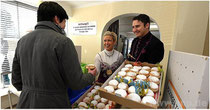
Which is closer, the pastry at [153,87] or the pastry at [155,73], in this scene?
the pastry at [153,87]

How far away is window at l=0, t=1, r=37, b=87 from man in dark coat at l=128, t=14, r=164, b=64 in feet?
7.06

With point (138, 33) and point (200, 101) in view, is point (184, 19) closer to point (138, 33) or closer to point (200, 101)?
point (138, 33)

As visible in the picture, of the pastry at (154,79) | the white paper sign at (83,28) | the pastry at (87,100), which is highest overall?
the white paper sign at (83,28)

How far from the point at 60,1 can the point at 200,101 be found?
10.5 ft

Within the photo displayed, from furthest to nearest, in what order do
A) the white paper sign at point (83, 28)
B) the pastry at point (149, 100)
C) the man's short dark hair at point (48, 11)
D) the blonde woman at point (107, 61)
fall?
1. the white paper sign at point (83, 28)
2. the blonde woman at point (107, 61)
3. the man's short dark hair at point (48, 11)
4. the pastry at point (149, 100)

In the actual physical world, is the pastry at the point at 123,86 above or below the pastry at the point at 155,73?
below

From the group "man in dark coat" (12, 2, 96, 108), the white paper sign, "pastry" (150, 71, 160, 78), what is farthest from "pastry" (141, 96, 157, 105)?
the white paper sign

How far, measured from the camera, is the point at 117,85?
0.83 meters

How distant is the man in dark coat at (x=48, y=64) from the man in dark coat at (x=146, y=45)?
799mm

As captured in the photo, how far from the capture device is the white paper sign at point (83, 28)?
299 centimetres

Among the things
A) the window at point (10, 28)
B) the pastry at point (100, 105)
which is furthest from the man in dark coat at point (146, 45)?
the window at point (10, 28)

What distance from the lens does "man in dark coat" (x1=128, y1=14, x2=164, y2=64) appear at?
1.21m

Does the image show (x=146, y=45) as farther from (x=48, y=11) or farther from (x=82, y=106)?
(x=48, y=11)

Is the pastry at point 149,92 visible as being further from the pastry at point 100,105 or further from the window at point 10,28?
the window at point 10,28
